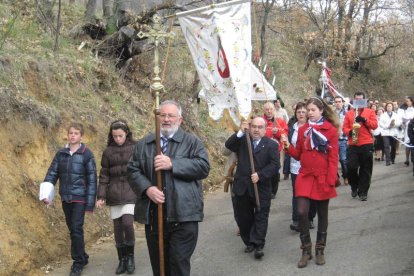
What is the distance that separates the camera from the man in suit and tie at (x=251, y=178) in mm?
6789

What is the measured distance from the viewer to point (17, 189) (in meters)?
6.73

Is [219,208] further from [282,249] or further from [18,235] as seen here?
[18,235]

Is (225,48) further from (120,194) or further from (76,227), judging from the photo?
(76,227)

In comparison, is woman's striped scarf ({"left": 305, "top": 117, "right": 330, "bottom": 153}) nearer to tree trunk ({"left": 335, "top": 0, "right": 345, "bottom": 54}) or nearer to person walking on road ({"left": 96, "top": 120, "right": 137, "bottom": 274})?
person walking on road ({"left": 96, "top": 120, "right": 137, "bottom": 274})

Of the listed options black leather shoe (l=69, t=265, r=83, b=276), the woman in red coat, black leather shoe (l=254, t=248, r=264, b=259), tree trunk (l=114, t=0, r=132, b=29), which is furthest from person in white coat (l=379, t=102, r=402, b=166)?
black leather shoe (l=69, t=265, r=83, b=276)

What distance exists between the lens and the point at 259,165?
22.7ft

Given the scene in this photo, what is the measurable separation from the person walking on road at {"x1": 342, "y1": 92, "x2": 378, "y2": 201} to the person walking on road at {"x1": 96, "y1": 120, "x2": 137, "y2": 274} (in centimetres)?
499

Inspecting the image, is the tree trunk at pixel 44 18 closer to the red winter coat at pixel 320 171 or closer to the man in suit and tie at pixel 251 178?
the man in suit and tie at pixel 251 178

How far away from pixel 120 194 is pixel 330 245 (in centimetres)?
299

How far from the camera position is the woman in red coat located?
6.18 meters

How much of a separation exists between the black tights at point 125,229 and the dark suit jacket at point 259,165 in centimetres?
152

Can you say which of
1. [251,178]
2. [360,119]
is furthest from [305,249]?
[360,119]

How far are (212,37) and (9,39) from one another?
471 centimetres

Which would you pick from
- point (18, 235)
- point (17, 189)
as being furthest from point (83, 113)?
point (18, 235)
